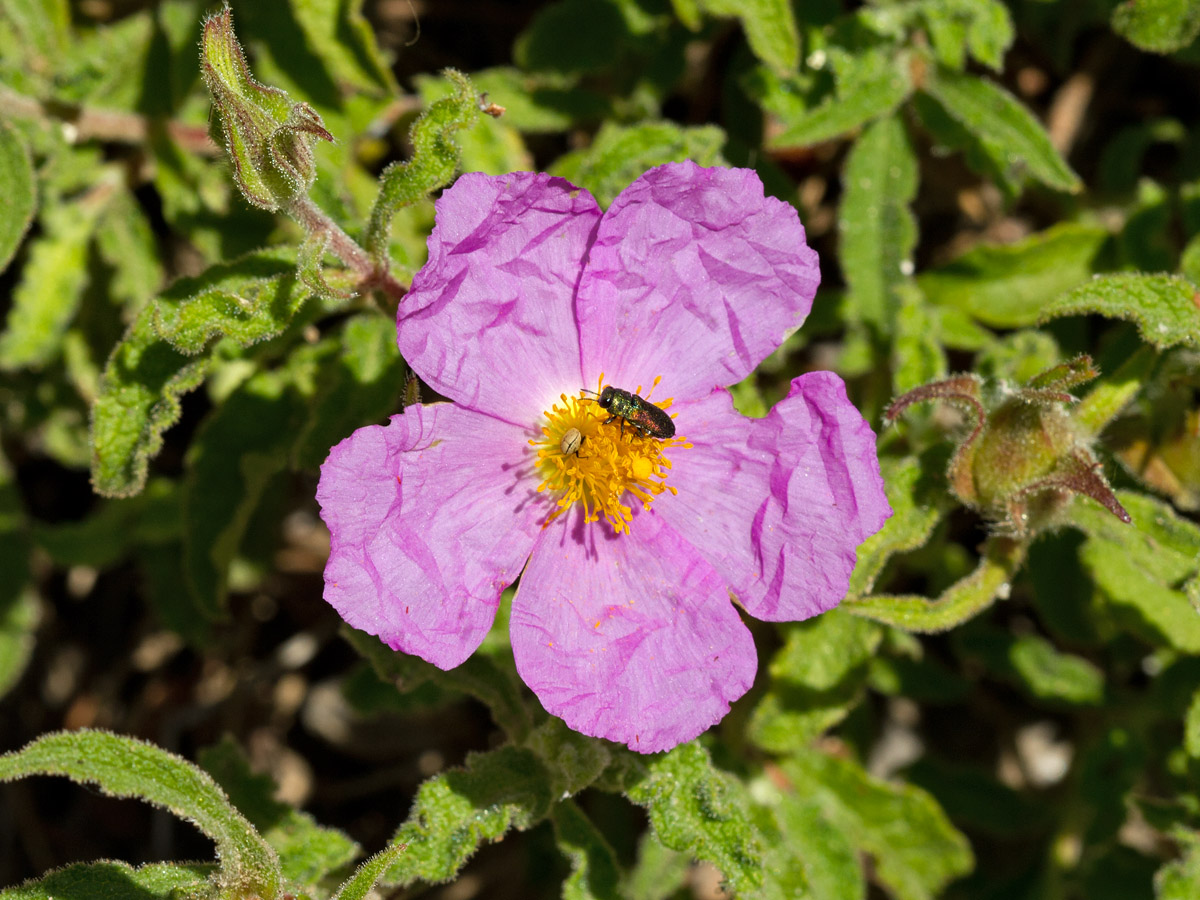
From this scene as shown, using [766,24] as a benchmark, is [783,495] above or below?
below

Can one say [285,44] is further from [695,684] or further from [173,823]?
[173,823]

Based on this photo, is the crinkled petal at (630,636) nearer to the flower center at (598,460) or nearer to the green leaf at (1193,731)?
the flower center at (598,460)

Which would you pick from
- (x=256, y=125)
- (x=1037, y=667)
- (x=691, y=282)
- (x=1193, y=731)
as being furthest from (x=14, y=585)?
(x=1193, y=731)

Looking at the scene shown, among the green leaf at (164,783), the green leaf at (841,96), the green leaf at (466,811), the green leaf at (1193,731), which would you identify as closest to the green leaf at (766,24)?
the green leaf at (841,96)

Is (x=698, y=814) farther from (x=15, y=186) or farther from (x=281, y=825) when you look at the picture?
(x=15, y=186)

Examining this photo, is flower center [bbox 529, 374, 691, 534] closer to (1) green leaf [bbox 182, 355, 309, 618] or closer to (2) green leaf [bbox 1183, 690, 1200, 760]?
(1) green leaf [bbox 182, 355, 309, 618]

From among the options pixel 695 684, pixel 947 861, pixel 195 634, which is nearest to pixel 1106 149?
pixel 947 861
